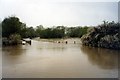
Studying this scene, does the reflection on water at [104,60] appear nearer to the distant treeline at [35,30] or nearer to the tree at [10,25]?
the distant treeline at [35,30]

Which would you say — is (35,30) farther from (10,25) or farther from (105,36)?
(105,36)

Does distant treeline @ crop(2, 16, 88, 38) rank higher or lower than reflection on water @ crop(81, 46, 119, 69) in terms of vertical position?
higher

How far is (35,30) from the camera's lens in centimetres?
3706

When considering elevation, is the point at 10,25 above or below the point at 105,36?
above

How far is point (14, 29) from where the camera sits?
2303 centimetres

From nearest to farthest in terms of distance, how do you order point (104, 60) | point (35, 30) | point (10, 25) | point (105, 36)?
point (104, 60) → point (105, 36) → point (10, 25) → point (35, 30)

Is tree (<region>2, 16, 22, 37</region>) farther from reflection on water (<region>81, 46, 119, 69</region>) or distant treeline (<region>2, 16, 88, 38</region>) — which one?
reflection on water (<region>81, 46, 119, 69</region>)

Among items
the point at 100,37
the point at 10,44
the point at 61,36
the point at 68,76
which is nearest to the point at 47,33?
the point at 61,36

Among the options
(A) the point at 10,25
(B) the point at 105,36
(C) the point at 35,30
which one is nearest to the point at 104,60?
(B) the point at 105,36

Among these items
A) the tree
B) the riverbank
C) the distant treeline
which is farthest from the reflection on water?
the tree

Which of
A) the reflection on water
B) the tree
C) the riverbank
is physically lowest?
the reflection on water

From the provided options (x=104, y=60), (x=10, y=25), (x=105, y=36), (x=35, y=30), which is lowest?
(x=104, y=60)

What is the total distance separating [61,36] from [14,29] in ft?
30.7

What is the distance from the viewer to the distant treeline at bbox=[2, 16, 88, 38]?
22.6 m
